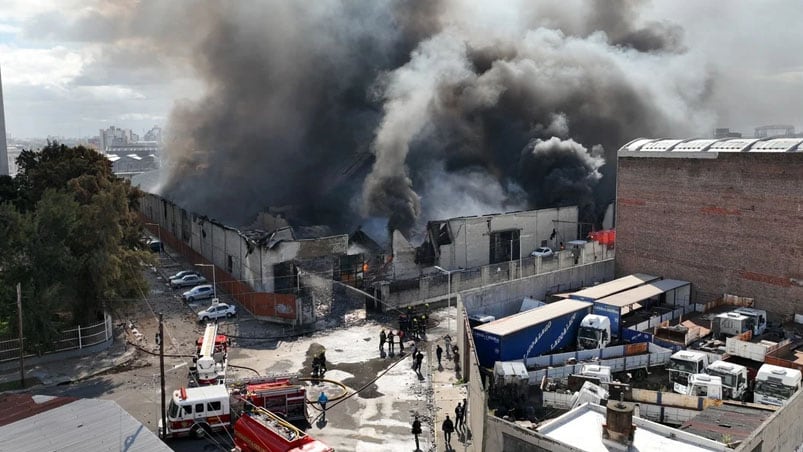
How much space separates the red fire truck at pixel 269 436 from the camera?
488 inches

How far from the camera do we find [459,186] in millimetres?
45750

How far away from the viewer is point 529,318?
66.4 ft

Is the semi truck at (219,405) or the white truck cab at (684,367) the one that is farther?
the white truck cab at (684,367)

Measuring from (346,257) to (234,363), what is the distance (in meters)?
8.63

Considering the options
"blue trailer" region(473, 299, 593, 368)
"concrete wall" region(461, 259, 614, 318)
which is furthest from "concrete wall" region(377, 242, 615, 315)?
"blue trailer" region(473, 299, 593, 368)

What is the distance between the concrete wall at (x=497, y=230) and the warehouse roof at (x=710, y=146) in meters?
7.50

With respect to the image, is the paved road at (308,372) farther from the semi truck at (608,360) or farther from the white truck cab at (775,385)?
the white truck cab at (775,385)

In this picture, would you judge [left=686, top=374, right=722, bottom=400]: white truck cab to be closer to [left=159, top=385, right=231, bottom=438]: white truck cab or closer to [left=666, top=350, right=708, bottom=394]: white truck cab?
[left=666, top=350, right=708, bottom=394]: white truck cab

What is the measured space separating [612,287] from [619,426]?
47.2ft

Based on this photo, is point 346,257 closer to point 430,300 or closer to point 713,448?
point 430,300

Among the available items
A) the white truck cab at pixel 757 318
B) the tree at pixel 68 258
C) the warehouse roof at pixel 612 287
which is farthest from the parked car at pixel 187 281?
the white truck cab at pixel 757 318

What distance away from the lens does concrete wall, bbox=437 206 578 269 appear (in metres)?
30.8

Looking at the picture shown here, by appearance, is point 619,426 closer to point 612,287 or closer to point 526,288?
point 526,288

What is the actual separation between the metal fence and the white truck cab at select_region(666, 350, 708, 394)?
701 inches
